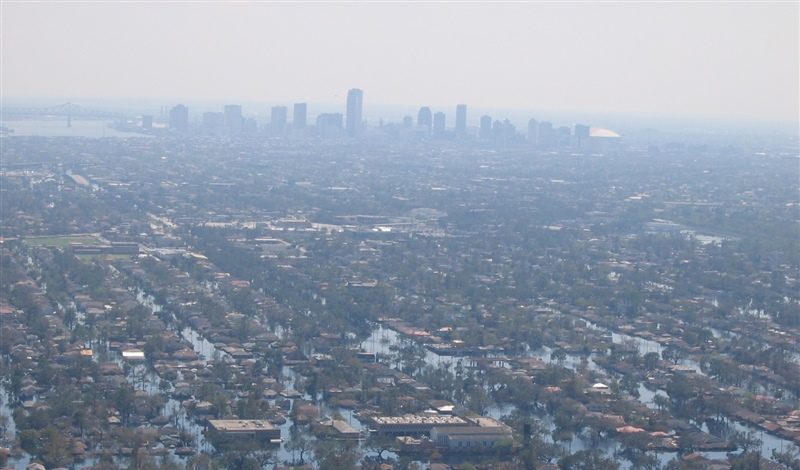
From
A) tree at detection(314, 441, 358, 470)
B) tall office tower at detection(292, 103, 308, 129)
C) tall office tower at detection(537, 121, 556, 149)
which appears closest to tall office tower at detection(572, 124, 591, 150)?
tall office tower at detection(537, 121, 556, 149)

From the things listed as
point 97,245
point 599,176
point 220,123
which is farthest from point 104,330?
point 220,123

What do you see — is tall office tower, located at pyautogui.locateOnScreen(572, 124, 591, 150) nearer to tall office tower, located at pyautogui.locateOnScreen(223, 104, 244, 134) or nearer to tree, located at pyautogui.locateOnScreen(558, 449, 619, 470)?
tall office tower, located at pyautogui.locateOnScreen(223, 104, 244, 134)

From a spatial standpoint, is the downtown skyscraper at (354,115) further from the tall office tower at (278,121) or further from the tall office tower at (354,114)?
the tall office tower at (278,121)

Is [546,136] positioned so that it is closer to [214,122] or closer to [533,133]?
[533,133]

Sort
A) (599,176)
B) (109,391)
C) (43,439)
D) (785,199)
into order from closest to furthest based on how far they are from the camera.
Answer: (43,439) → (109,391) → (785,199) → (599,176)

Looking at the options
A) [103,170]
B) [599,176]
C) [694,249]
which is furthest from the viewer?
[599,176]

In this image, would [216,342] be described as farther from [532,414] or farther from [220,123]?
[220,123]

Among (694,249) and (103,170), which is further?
(103,170)
